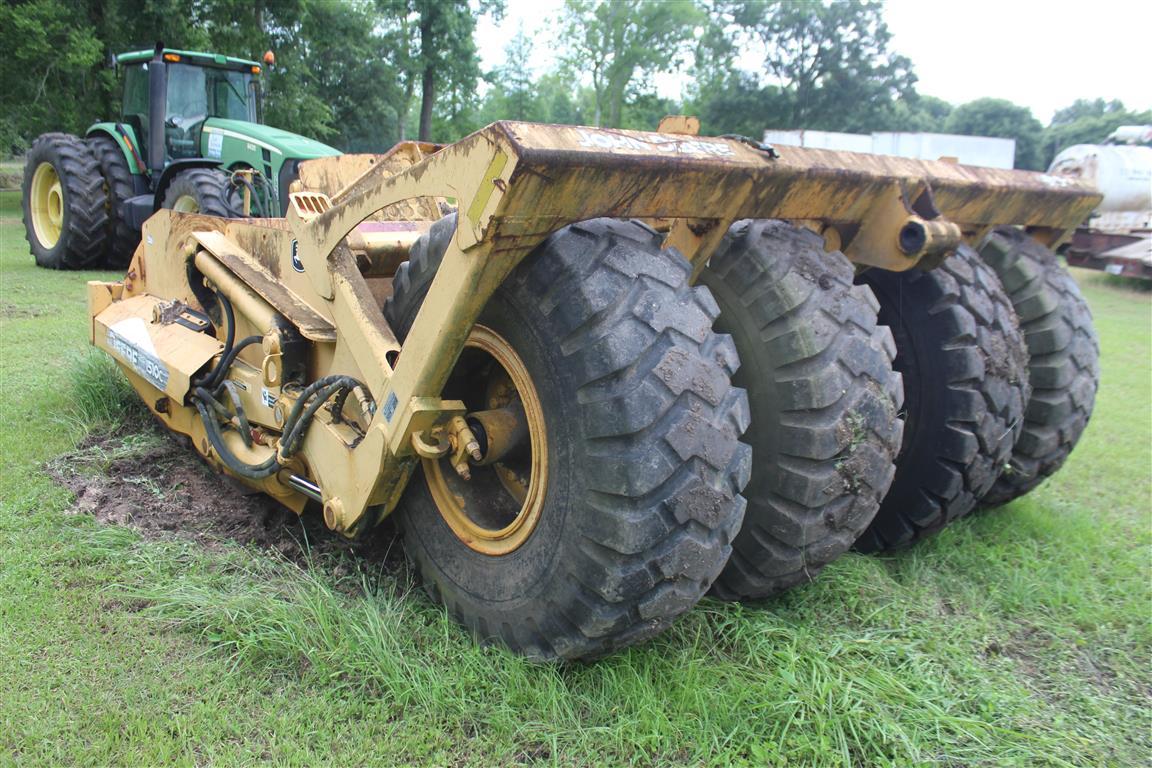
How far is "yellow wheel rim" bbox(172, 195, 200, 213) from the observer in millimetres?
8570

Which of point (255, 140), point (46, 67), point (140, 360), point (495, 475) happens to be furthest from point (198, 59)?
point (46, 67)

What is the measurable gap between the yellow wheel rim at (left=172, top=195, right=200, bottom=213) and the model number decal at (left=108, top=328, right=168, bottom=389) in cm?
465

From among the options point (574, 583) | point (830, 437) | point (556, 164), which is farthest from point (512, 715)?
point (556, 164)

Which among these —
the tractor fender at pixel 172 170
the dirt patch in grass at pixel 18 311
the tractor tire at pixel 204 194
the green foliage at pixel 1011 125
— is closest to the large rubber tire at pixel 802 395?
the dirt patch in grass at pixel 18 311

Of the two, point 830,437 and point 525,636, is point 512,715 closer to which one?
point 525,636

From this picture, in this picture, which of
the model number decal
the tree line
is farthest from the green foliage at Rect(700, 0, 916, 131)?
the model number decal

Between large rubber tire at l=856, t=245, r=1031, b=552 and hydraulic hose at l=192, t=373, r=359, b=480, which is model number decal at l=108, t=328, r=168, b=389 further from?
large rubber tire at l=856, t=245, r=1031, b=552

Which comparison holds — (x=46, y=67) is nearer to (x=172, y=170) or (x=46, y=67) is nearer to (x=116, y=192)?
(x=116, y=192)

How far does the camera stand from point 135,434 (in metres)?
4.45

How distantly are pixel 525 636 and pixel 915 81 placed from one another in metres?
39.8

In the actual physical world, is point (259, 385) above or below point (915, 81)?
below

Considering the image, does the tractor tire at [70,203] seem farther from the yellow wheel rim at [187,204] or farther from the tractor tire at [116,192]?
the yellow wheel rim at [187,204]

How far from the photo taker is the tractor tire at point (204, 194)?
331 inches

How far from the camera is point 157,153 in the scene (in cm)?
953
